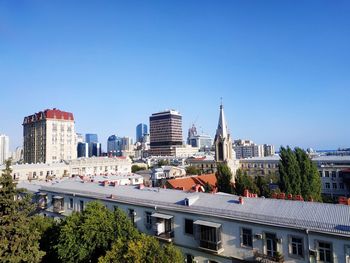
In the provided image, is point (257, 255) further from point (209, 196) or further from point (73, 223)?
point (73, 223)

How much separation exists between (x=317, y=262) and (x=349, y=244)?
2620mm

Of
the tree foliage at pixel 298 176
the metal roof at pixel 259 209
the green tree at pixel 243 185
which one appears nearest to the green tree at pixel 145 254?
the metal roof at pixel 259 209

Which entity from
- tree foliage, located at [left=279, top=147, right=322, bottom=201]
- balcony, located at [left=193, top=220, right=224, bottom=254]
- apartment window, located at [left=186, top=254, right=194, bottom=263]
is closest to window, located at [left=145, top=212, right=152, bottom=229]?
apartment window, located at [left=186, top=254, right=194, bottom=263]

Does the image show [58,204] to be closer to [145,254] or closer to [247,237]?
[145,254]

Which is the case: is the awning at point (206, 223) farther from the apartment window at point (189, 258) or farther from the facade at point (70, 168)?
the facade at point (70, 168)

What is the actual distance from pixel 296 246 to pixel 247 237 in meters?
3.79

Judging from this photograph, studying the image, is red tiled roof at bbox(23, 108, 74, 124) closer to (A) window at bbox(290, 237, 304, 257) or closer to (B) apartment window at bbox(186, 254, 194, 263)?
(B) apartment window at bbox(186, 254, 194, 263)

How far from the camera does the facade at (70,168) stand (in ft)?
262

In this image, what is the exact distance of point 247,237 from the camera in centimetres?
2367

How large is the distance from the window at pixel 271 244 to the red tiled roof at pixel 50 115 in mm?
144894

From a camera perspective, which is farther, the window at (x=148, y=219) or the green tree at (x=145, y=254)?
the window at (x=148, y=219)

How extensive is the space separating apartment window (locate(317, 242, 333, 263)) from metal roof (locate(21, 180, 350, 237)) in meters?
1.12

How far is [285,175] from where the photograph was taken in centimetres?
5241

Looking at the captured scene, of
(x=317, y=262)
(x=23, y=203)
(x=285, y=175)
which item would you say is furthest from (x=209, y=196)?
(x=285, y=175)
